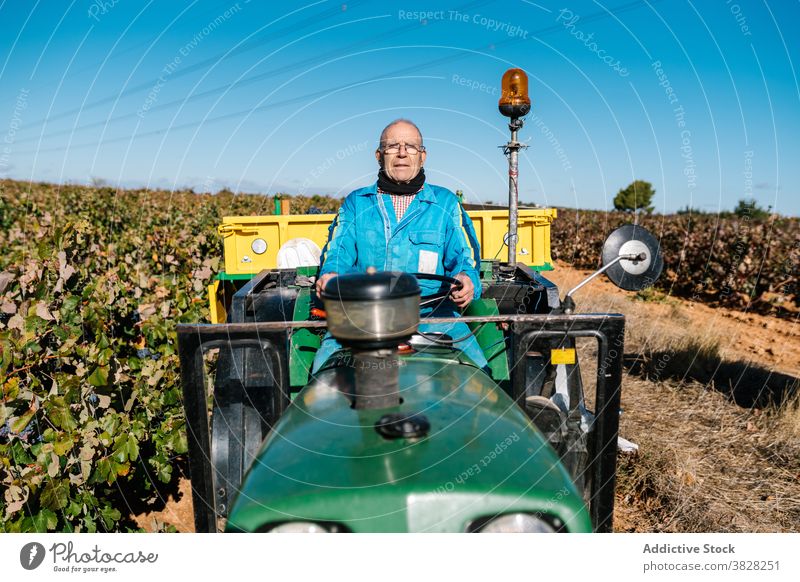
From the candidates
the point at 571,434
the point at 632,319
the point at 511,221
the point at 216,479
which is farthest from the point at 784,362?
the point at 216,479

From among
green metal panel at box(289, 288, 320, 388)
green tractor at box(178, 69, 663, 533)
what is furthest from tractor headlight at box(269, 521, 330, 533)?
green metal panel at box(289, 288, 320, 388)

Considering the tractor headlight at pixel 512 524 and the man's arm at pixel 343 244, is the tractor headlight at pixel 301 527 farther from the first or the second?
the man's arm at pixel 343 244

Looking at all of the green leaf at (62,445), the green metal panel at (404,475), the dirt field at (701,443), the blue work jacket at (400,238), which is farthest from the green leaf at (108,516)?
the green metal panel at (404,475)

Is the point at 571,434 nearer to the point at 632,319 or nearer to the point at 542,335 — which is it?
the point at 542,335

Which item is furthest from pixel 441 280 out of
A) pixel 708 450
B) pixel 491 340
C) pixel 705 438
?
pixel 705 438

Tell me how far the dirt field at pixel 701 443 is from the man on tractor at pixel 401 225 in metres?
1.95

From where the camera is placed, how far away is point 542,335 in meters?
2.43

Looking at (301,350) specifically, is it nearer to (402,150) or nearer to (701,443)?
(402,150)

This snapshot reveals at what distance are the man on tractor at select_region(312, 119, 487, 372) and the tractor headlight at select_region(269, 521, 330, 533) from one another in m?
1.93

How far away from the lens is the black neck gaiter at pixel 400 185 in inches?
137

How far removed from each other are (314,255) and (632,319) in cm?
615

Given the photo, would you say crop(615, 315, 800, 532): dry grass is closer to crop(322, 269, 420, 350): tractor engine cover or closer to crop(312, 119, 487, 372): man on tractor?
crop(312, 119, 487, 372): man on tractor

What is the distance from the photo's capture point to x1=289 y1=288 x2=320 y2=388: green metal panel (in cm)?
306
